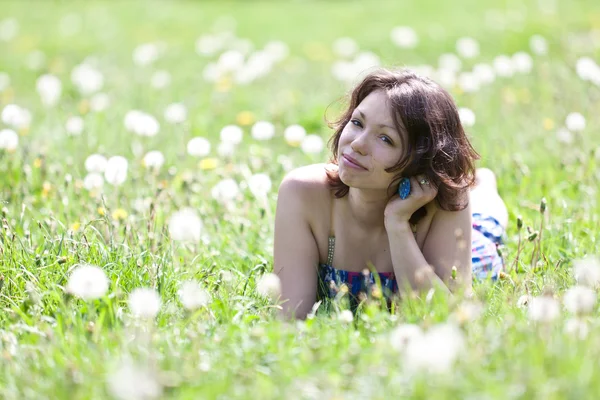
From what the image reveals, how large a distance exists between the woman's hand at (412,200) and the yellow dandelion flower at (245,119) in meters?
2.60

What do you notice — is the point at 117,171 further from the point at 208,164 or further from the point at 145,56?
the point at 145,56

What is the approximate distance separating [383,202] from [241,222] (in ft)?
2.26

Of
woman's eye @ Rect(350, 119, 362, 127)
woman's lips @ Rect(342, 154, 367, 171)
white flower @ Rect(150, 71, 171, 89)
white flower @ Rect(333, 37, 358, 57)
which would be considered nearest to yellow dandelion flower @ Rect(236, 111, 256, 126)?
white flower @ Rect(150, 71, 171, 89)

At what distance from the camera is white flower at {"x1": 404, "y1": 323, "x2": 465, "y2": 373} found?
5.54 ft

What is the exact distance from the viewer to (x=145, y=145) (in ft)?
14.9

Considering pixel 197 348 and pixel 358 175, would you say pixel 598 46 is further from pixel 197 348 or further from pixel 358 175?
pixel 197 348

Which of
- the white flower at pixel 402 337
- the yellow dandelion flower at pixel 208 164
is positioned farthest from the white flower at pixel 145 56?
the white flower at pixel 402 337

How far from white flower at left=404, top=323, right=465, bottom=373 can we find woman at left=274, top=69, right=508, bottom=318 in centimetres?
85

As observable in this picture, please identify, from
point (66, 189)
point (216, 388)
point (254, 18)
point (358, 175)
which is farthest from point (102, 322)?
point (254, 18)

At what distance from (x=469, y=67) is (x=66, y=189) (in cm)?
366

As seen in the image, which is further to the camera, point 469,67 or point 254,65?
point 469,67

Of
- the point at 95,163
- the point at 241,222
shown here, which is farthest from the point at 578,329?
the point at 95,163

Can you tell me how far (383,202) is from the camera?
2979 millimetres

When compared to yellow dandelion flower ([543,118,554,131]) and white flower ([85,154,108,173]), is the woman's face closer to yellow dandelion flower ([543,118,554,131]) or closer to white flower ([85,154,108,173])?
white flower ([85,154,108,173])
